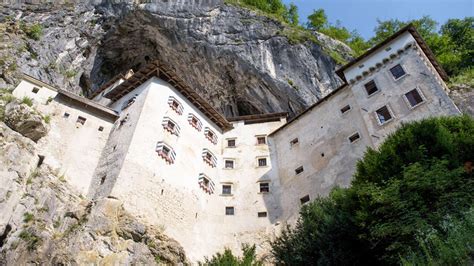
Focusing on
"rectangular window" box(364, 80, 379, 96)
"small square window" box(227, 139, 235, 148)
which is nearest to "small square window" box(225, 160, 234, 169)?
"small square window" box(227, 139, 235, 148)

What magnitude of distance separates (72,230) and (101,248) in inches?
66.7

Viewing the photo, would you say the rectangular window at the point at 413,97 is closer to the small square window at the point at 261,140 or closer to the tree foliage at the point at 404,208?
the tree foliage at the point at 404,208

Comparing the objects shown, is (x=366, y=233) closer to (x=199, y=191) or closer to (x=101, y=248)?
(x=101, y=248)

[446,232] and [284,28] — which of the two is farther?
[284,28]

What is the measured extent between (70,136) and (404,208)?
782 inches

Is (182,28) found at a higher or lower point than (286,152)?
higher

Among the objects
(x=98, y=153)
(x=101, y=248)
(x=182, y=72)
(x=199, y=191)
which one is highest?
(x=182, y=72)

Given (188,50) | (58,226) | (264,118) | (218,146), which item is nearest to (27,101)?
(58,226)

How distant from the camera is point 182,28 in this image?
116ft

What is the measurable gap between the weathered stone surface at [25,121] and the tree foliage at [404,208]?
50.8ft

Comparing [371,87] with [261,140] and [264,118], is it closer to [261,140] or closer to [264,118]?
[261,140]

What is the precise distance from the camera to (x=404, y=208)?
12.5 m

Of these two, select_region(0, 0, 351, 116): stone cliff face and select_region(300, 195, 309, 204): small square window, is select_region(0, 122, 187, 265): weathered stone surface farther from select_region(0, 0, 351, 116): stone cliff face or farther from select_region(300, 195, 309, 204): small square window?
select_region(0, 0, 351, 116): stone cliff face

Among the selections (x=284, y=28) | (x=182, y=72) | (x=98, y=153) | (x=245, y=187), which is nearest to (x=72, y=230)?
(x=98, y=153)
